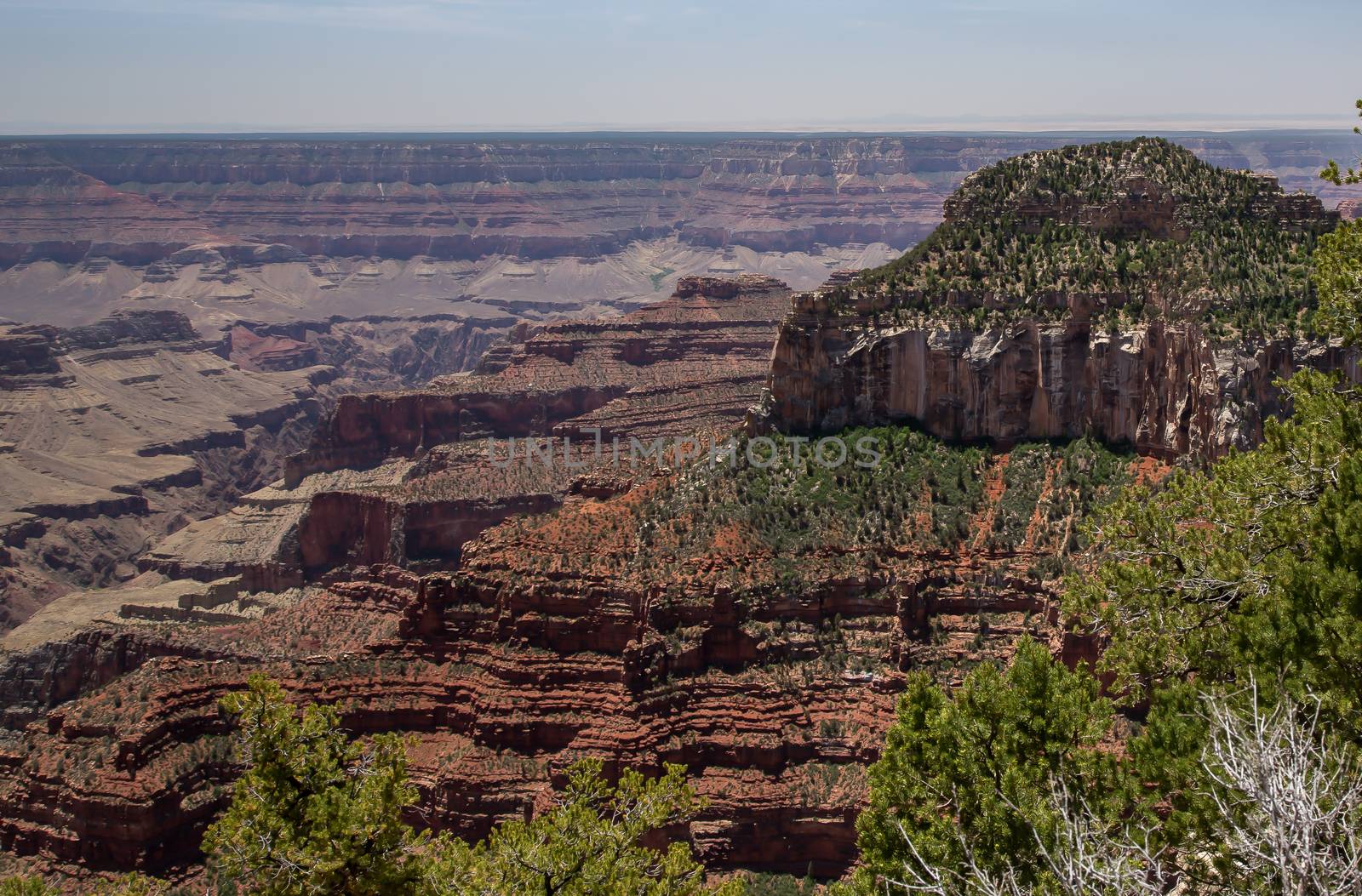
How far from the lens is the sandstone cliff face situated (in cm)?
6056

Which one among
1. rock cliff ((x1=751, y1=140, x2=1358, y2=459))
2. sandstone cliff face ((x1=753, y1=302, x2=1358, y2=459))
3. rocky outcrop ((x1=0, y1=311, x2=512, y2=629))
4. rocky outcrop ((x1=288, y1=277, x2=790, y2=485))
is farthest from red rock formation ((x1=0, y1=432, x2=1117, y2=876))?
rocky outcrop ((x1=288, y1=277, x2=790, y2=485))

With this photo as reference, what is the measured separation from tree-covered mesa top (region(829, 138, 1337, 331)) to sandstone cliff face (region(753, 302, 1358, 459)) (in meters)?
1.25

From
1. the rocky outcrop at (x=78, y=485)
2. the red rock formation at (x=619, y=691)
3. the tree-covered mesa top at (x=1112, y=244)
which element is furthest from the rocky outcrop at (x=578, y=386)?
the red rock formation at (x=619, y=691)

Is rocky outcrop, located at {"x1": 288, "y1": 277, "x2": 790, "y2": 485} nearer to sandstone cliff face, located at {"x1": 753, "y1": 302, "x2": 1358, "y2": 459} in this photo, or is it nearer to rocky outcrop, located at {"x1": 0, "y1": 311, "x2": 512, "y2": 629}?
rocky outcrop, located at {"x1": 0, "y1": 311, "x2": 512, "y2": 629}

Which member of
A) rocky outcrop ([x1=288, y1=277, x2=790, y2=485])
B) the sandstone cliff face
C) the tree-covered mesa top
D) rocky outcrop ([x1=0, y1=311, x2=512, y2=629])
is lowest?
rocky outcrop ([x1=0, y1=311, x2=512, y2=629])

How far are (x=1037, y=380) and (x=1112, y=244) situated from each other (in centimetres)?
731

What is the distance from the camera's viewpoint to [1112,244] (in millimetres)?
72750

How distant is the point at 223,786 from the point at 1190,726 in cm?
4421

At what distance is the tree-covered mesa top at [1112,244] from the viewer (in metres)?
66.4

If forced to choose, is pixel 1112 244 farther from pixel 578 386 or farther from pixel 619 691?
pixel 578 386

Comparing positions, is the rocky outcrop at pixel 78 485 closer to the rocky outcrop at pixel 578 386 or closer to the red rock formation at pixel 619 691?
the rocky outcrop at pixel 578 386

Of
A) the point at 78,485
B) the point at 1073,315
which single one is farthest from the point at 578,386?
the point at 1073,315

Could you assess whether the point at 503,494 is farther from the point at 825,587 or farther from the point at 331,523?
the point at 825,587

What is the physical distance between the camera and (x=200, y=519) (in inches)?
6737
